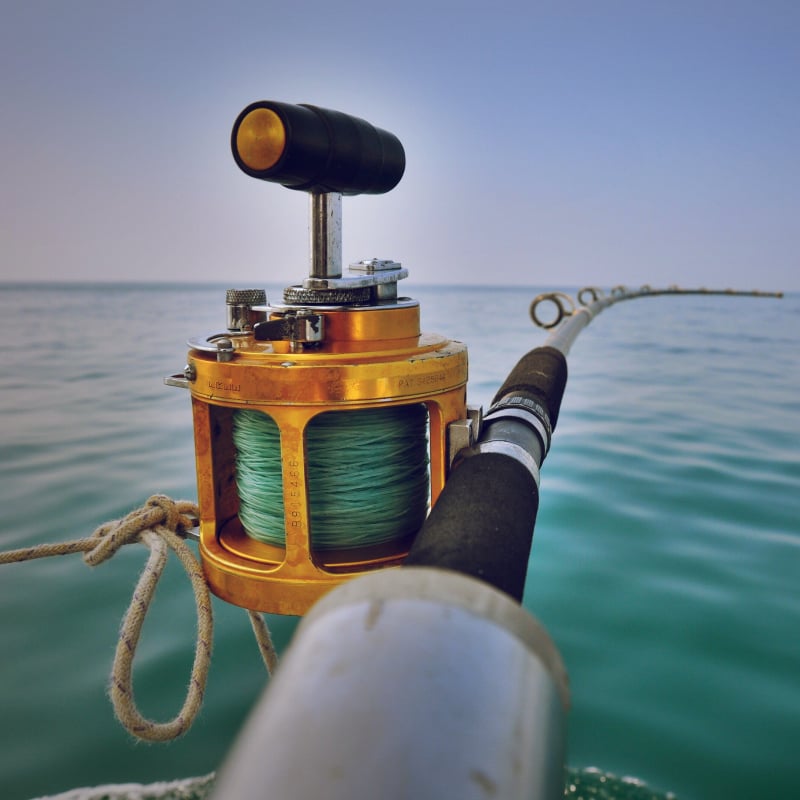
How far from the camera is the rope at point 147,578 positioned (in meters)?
1.57

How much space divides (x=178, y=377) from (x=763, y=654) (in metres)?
3.07

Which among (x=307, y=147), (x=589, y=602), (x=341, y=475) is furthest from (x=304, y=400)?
(x=589, y=602)

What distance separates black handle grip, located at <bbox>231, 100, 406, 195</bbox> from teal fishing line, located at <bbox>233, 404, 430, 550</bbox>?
52 cm

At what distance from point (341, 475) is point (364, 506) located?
9cm

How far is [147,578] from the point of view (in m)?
1.63

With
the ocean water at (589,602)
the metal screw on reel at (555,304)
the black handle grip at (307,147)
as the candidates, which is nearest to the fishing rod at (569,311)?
the metal screw on reel at (555,304)

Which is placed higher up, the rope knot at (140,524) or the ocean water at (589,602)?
the rope knot at (140,524)

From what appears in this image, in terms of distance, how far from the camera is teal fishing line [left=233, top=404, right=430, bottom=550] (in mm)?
1693

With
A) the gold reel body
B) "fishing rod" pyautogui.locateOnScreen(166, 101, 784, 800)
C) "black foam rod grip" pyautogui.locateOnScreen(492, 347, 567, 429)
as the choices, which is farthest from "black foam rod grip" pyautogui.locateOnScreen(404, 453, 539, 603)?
"black foam rod grip" pyautogui.locateOnScreen(492, 347, 567, 429)

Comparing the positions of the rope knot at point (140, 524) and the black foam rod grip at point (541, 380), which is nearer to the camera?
the rope knot at point (140, 524)

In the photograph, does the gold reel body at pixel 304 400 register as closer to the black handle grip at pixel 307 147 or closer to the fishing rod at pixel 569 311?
the black handle grip at pixel 307 147

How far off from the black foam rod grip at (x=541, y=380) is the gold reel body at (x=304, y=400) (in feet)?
1.82

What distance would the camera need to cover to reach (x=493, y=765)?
23.5 inches

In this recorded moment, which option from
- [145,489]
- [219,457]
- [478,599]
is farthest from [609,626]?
[145,489]
